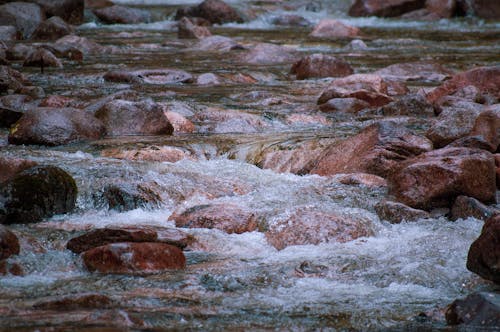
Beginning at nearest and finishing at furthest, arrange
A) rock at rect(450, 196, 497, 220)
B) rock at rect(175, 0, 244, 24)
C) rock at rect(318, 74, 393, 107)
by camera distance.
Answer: rock at rect(450, 196, 497, 220) < rock at rect(318, 74, 393, 107) < rock at rect(175, 0, 244, 24)

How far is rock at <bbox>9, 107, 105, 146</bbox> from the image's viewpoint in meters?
7.78

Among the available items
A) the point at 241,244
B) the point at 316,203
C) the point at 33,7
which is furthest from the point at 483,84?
the point at 33,7

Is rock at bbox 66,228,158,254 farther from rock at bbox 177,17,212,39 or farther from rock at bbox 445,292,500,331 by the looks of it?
rock at bbox 177,17,212,39

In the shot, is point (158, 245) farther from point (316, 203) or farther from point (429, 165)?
point (429, 165)

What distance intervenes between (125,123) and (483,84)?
4.50 m

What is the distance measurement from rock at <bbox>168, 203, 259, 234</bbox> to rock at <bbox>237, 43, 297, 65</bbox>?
27.1ft

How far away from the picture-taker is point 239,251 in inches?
210

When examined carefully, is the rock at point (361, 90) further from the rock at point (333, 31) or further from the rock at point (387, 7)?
the rock at point (387, 7)

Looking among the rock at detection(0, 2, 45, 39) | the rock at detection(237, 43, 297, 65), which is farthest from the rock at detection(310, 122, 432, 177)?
the rock at detection(0, 2, 45, 39)

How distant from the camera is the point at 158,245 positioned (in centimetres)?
499

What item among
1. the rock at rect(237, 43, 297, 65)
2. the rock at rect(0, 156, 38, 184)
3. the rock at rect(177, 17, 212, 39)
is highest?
the rock at rect(0, 156, 38, 184)

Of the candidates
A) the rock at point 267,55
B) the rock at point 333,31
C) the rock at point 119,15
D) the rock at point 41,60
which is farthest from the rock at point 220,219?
the rock at point 119,15

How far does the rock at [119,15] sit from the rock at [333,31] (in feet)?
16.8

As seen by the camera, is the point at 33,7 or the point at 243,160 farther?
the point at 33,7
